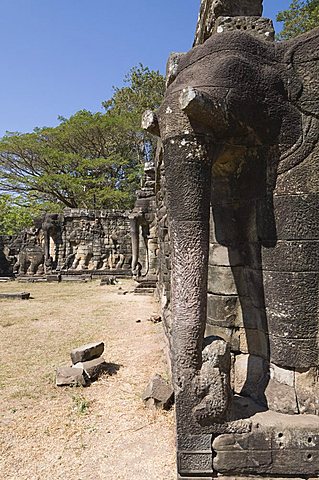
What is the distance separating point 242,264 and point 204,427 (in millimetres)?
1088

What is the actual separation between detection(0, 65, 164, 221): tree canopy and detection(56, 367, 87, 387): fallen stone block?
18.3m

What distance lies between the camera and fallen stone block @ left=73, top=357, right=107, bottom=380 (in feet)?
13.0

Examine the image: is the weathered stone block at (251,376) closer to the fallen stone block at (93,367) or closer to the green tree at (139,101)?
the fallen stone block at (93,367)

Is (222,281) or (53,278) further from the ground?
(222,281)

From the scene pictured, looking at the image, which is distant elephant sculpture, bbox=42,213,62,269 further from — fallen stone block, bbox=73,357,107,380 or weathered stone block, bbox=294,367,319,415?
weathered stone block, bbox=294,367,319,415

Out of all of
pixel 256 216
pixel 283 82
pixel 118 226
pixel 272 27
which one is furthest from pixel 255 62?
pixel 118 226

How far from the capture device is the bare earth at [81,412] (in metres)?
2.39

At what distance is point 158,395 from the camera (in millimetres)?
3232

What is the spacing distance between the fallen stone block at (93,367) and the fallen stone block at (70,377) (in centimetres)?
7

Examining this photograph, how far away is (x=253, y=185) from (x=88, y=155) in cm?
2254

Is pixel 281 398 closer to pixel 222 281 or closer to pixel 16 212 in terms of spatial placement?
pixel 222 281

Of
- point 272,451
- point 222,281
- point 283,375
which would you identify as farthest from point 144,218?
point 272,451

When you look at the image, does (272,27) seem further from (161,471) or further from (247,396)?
A: (161,471)

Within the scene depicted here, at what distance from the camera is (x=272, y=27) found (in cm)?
240
